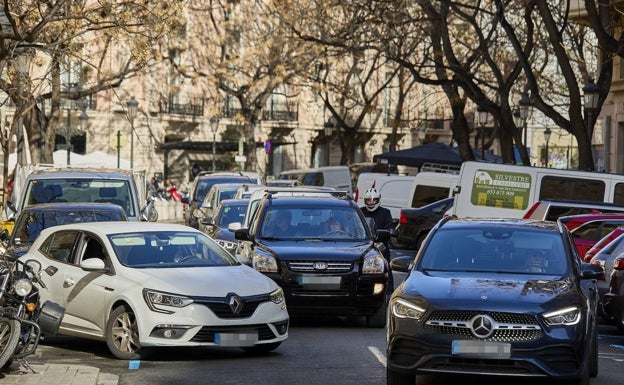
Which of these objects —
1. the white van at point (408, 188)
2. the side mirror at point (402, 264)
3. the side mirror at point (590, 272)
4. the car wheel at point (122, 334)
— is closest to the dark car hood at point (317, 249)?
the car wheel at point (122, 334)

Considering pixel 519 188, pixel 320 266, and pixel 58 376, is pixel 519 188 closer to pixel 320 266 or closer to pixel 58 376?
pixel 320 266

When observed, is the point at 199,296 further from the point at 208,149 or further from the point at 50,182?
the point at 208,149

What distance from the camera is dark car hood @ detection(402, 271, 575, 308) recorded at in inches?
424

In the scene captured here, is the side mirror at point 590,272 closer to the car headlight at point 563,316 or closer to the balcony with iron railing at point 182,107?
the car headlight at point 563,316

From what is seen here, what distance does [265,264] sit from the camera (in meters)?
17.1

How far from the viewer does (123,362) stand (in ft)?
44.0

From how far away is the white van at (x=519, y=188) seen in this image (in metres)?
29.3

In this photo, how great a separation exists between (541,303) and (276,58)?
46.2 meters

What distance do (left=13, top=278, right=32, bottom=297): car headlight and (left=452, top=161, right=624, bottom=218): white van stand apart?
19572 mm

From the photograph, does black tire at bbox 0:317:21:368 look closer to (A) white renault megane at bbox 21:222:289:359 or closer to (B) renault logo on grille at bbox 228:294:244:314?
(A) white renault megane at bbox 21:222:289:359

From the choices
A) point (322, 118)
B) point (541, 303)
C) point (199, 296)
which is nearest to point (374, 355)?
point (199, 296)

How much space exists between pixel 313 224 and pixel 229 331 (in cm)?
519

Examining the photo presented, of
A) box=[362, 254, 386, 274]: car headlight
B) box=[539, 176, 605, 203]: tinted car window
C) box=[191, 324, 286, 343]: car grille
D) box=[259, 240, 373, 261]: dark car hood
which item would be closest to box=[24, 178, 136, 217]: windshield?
box=[259, 240, 373, 261]: dark car hood

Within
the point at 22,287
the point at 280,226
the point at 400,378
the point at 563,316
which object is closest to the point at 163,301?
the point at 22,287
